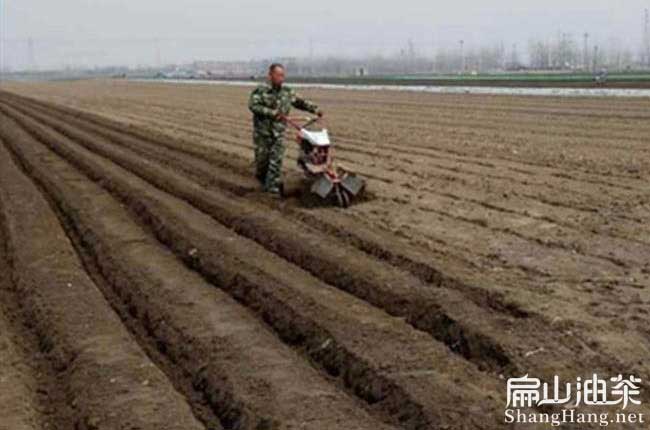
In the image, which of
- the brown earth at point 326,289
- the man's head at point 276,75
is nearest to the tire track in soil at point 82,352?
the brown earth at point 326,289

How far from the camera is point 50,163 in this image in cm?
1870

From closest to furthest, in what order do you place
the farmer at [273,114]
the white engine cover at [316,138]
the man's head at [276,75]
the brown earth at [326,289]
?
the brown earth at [326,289] → the white engine cover at [316,138] → the man's head at [276,75] → the farmer at [273,114]

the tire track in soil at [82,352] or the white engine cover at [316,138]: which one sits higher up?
the white engine cover at [316,138]

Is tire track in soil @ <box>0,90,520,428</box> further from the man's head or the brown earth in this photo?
the man's head

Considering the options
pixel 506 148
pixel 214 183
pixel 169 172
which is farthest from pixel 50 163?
pixel 506 148

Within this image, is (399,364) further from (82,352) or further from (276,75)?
(276,75)

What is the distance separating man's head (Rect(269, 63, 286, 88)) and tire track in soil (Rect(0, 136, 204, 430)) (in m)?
3.54

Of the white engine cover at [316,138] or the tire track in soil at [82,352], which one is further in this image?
the white engine cover at [316,138]

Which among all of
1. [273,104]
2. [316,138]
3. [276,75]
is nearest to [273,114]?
[273,104]

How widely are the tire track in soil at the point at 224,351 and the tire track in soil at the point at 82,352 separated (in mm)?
272

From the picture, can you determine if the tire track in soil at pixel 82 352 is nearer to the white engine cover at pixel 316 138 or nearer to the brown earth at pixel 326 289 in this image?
the brown earth at pixel 326 289

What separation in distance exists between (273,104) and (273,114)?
194mm

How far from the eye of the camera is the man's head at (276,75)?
1236 centimetres

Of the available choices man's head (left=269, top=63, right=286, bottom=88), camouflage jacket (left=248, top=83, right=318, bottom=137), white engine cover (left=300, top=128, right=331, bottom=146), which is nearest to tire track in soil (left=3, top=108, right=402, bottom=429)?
white engine cover (left=300, top=128, right=331, bottom=146)
